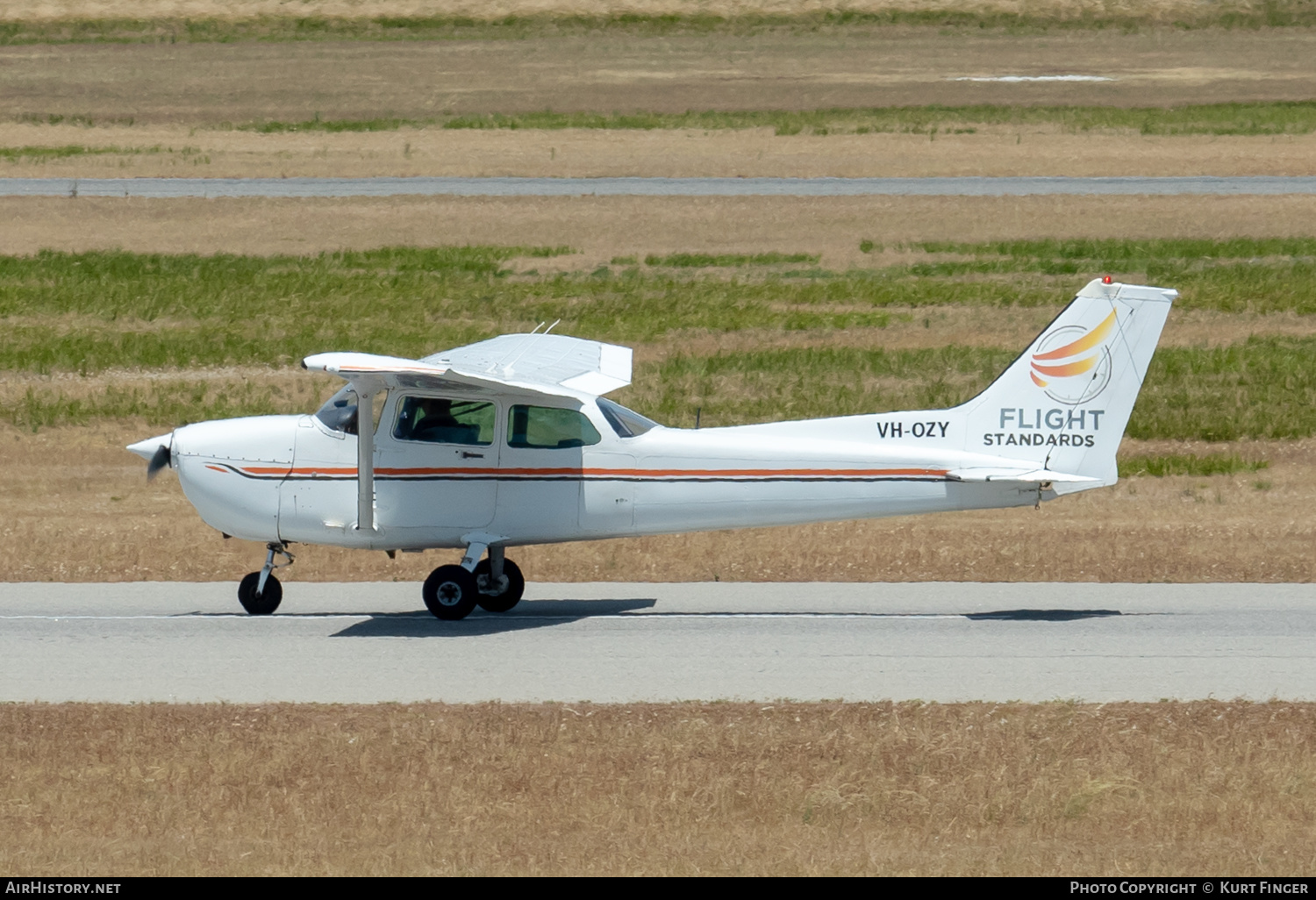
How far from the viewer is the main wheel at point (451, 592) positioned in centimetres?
1459

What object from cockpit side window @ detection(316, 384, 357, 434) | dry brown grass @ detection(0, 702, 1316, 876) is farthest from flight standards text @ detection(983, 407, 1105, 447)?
cockpit side window @ detection(316, 384, 357, 434)

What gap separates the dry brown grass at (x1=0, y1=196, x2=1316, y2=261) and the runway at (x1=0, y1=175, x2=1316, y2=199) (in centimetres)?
105

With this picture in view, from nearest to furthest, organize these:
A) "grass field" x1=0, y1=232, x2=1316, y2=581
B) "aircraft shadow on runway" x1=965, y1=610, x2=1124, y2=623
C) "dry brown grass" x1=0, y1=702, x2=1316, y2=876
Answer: "dry brown grass" x1=0, y1=702, x2=1316, y2=876
"aircraft shadow on runway" x1=965, y1=610, x2=1124, y2=623
"grass field" x1=0, y1=232, x2=1316, y2=581

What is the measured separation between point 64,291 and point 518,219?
39.8 feet

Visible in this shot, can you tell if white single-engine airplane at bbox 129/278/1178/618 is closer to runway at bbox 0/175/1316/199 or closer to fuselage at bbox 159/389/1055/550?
fuselage at bbox 159/389/1055/550

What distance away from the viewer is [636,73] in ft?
243

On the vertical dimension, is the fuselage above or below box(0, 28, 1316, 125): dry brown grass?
below

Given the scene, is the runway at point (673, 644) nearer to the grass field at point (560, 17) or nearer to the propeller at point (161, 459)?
the propeller at point (161, 459)

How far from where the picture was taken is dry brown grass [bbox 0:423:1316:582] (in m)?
16.5

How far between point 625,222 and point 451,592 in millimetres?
28562

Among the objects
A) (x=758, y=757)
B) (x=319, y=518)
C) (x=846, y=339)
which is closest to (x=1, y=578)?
(x=319, y=518)

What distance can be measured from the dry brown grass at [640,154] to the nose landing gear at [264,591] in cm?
3576

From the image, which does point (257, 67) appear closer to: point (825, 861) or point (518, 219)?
point (518, 219)

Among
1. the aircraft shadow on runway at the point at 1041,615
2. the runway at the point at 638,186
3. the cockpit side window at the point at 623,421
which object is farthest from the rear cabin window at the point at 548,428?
the runway at the point at 638,186
